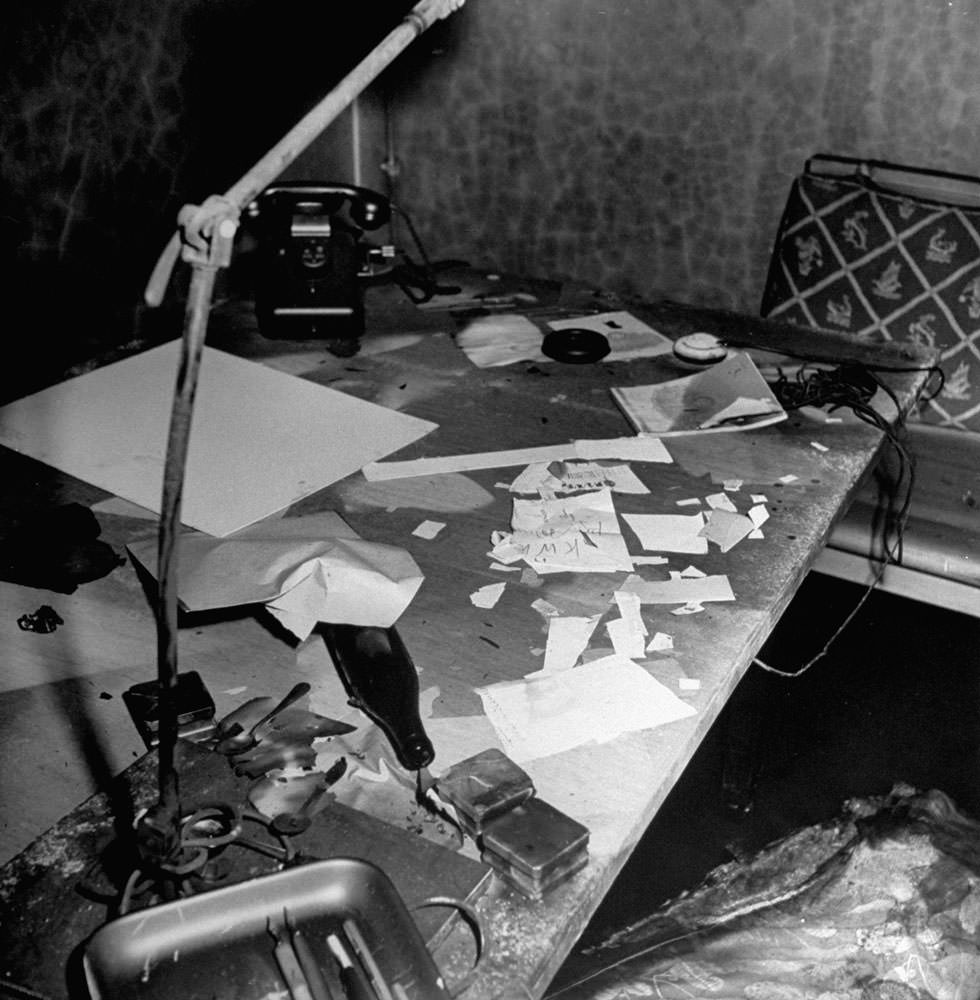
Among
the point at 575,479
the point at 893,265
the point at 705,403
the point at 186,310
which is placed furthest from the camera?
the point at 893,265

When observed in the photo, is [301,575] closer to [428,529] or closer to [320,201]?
[428,529]

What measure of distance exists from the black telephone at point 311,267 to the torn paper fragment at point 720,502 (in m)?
0.66

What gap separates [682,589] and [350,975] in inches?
22.8

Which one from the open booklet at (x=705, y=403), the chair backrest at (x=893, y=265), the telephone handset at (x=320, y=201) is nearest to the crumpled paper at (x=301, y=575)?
the open booklet at (x=705, y=403)

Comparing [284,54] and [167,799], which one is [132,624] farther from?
[284,54]

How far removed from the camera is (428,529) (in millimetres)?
1255

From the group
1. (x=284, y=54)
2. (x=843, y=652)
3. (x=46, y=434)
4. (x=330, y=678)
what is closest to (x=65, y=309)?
(x=46, y=434)

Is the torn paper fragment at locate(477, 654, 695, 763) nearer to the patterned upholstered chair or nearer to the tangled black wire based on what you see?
the tangled black wire

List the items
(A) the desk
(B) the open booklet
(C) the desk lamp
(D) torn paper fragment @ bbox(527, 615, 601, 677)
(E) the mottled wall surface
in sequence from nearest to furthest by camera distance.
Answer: (C) the desk lamp
(A) the desk
(D) torn paper fragment @ bbox(527, 615, 601, 677)
(B) the open booklet
(E) the mottled wall surface

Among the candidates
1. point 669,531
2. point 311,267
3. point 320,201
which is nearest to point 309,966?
point 669,531

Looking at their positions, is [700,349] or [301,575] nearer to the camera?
[301,575]

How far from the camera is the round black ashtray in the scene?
1.71 meters

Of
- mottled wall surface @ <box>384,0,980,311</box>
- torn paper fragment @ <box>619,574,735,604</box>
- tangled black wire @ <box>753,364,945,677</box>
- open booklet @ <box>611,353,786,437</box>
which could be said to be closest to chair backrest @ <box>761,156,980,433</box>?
mottled wall surface @ <box>384,0,980,311</box>

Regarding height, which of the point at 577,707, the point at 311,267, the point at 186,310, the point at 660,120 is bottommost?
the point at 577,707
